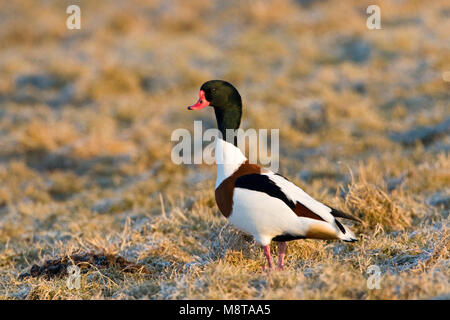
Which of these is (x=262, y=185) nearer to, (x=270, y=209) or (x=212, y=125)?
(x=270, y=209)

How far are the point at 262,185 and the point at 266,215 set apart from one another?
0.18 m

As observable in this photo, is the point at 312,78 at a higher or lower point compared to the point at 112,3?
lower

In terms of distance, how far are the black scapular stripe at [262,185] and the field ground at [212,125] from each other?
45 cm

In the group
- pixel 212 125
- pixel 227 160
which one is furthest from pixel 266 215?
pixel 212 125

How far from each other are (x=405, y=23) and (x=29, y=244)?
9.68 metres

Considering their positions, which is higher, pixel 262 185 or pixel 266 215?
pixel 262 185

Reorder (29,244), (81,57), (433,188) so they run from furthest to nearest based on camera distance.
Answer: (81,57), (433,188), (29,244)

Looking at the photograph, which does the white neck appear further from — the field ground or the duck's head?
the field ground

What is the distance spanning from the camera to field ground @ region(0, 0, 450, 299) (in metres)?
3.98

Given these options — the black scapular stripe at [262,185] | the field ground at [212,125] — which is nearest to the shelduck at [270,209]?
the black scapular stripe at [262,185]

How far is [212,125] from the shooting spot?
9.30 m

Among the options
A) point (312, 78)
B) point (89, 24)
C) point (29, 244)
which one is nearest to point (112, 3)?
A: point (89, 24)

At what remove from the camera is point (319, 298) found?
324cm

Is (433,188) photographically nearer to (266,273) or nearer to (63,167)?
(266,273)
